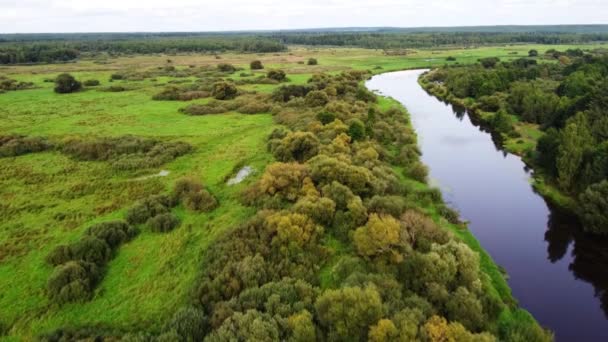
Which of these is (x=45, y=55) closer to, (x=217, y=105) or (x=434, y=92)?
(x=217, y=105)

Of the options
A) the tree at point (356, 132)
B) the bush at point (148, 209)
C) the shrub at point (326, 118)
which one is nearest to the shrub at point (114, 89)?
→ the shrub at point (326, 118)

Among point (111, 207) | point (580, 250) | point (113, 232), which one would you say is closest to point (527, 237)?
point (580, 250)

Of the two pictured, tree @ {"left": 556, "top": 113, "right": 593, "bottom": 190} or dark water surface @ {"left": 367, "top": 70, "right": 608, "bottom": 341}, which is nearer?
dark water surface @ {"left": 367, "top": 70, "right": 608, "bottom": 341}

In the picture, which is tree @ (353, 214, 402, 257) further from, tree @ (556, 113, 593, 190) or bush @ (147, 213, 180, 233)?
tree @ (556, 113, 593, 190)

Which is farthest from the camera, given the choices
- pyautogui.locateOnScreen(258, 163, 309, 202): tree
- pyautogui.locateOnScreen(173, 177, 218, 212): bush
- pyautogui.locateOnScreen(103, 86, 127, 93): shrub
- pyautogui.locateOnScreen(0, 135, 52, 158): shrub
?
pyautogui.locateOnScreen(103, 86, 127, 93): shrub

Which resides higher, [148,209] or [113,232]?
[148,209]

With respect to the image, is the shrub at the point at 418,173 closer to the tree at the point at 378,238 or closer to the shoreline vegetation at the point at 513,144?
the shoreline vegetation at the point at 513,144

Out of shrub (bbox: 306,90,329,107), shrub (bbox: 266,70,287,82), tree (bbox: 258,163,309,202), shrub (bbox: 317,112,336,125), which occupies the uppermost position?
shrub (bbox: 266,70,287,82)

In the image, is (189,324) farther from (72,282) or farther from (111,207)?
(111,207)

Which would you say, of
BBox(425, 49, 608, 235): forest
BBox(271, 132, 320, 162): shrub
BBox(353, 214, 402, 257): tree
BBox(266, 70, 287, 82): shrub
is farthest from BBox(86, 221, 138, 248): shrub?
BBox(266, 70, 287, 82): shrub
